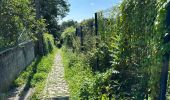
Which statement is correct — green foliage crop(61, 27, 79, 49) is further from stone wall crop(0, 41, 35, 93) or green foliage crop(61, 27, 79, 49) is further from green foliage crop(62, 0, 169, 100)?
green foliage crop(62, 0, 169, 100)

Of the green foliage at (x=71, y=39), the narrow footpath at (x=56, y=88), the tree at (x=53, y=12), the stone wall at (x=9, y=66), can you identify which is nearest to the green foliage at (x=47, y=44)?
the green foliage at (x=71, y=39)

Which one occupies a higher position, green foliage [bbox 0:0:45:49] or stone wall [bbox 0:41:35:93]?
green foliage [bbox 0:0:45:49]

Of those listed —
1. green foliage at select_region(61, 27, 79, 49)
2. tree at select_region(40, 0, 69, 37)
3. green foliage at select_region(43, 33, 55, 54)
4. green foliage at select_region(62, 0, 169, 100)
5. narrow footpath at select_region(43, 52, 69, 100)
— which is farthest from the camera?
tree at select_region(40, 0, 69, 37)

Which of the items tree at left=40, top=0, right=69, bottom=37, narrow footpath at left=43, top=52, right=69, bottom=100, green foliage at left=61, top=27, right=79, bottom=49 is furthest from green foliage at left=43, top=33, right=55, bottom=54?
tree at left=40, top=0, right=69, bottom=37

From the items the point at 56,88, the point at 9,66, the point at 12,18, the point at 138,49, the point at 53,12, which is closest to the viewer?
the point at 138,49

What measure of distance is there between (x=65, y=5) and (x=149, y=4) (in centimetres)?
5032

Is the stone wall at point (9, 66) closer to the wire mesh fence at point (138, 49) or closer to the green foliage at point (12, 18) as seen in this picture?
the green foliage at point (12, 18)

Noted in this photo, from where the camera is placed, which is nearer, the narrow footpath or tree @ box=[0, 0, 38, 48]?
tree @ box=[0, 0, 38, 48]

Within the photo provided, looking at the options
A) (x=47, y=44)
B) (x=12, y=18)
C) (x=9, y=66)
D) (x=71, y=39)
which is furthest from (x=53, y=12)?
(x=12, y=18)

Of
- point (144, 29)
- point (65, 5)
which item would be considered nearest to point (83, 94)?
point (144, 29)

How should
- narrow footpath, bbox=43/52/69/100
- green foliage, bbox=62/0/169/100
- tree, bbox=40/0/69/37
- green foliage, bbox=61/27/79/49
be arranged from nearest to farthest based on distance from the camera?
green foliage, bbox=62/0/169/100
narrow footpath, bbox=43/52/69/100
green foliage, bbox=61/27/79/49
tree, bbox=40/0/69/37

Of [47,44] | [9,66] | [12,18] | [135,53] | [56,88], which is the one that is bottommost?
[56,88]

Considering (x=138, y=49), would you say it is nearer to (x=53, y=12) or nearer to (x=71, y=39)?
(x=71, y=39)

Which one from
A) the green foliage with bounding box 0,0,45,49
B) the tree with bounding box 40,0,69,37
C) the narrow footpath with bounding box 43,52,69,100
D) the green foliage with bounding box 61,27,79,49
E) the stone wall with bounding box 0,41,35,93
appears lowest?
the narrow footpath with bounding box 43,52,69,100
